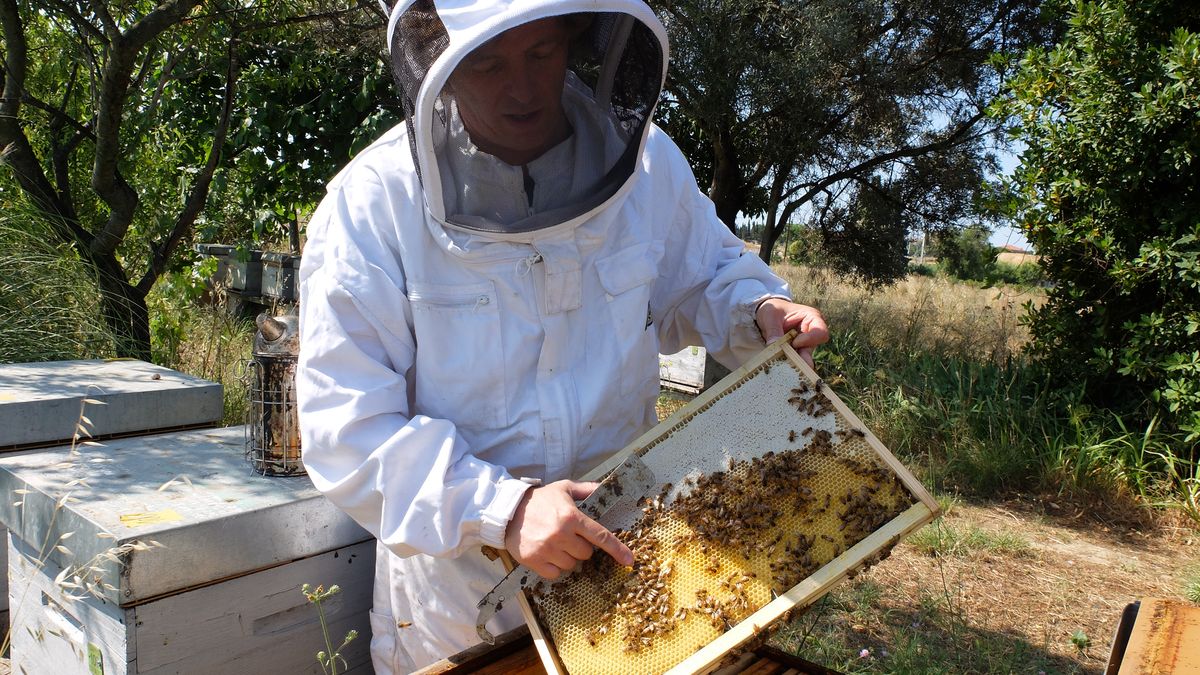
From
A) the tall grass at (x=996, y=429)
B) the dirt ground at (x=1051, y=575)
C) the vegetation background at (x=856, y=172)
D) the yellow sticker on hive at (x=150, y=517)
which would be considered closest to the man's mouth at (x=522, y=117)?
the yellow sticker on hive at (x=150, y=517)

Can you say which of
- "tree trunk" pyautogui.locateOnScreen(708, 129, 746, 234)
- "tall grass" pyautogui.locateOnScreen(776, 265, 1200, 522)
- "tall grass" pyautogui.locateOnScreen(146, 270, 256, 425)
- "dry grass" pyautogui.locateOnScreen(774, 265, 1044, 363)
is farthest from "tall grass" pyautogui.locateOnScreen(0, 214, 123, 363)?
"dry grass" pyautogui.locateOnScreen(774, 265, 1044, 363)

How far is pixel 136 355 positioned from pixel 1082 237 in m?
5.86

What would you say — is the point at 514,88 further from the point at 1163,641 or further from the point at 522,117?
the point at 1163,641

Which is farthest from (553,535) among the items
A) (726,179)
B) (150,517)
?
(726,179)

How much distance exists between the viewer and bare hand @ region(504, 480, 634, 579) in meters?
1.54

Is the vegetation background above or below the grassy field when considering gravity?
above

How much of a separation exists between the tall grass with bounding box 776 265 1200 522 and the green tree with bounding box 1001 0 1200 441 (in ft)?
0.81

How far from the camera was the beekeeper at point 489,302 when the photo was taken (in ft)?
5.27

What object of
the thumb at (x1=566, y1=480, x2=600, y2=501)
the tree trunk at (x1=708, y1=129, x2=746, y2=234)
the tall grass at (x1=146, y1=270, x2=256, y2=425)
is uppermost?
the tree trunk at (x1=708, y1=129, x2=746, y2=234)

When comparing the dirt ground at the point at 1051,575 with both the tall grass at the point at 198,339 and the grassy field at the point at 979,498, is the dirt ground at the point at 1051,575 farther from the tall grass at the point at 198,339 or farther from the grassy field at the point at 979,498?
the tall grass at the point at 198,339

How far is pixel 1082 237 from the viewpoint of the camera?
5.21 metres

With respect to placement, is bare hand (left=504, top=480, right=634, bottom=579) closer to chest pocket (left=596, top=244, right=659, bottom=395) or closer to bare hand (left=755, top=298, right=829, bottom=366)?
chest pocket (left=596, top=244, right=659, bottom=395)

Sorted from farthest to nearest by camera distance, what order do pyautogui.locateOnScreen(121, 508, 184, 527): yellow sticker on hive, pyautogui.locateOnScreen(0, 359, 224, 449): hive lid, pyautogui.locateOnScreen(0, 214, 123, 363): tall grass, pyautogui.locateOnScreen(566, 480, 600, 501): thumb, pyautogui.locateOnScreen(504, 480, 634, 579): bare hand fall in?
pyautogui.locateOnScreen(0, 214, 123, 363): tall grass, pyautogui.locateOnScreen(0, 359, 224, 449): hive lid, pyautogui.locateOnScreen(121, 508, 184, 527): yellow sticker on hive, pyautogui.locateOnScreen(566, 480, 600, 501): thumb, pyautogui.locateOnScreen(504, 480, 634, 579): bare hand

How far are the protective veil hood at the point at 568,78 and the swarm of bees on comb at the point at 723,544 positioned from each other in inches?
25.4
